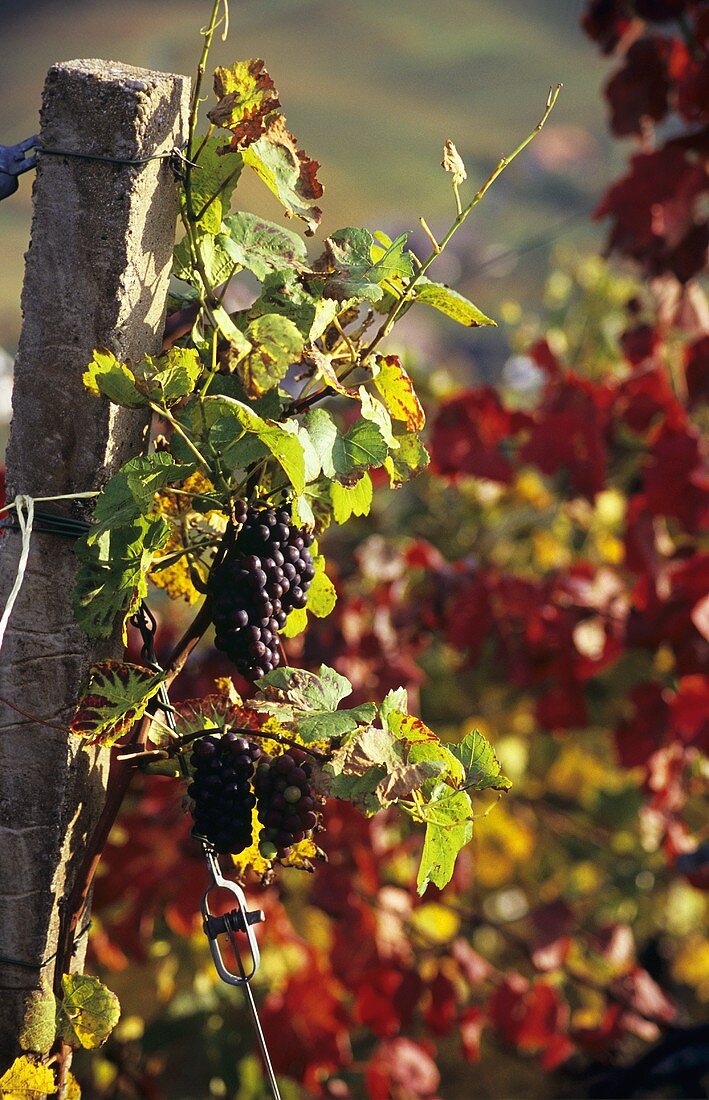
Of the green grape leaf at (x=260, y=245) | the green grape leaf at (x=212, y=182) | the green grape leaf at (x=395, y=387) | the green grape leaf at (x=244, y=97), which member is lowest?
the green grape leaf at (x=395, y=387)

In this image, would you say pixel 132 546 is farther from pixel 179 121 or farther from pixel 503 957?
pixel 503 957

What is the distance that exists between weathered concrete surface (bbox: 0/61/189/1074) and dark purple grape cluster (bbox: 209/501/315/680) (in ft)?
0.36

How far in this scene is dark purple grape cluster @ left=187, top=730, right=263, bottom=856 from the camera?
74 centimetres

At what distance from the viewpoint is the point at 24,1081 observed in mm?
785

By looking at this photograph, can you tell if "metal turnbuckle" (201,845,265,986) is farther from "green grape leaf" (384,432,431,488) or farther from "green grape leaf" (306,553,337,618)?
"green grape leaf" (384,432,431,488)

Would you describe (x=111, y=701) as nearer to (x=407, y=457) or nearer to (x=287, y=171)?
(x=407, y=457)

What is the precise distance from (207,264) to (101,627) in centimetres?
28

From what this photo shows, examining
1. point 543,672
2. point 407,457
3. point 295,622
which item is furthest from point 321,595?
point 543,672

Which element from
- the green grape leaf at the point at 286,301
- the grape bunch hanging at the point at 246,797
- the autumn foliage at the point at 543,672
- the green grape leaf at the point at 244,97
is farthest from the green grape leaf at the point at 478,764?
the autumn foliage at the point at 543,672

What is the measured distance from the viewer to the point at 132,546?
0.73m

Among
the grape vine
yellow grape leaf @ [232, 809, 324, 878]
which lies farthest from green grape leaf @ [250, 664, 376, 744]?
yellow grape leaf @ [232, 809, 324, 878]

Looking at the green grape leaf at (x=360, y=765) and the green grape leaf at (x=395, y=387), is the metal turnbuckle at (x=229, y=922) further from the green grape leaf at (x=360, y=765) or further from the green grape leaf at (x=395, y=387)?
the green grape leaf at (x=395, y=387)

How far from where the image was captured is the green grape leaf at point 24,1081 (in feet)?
2.57

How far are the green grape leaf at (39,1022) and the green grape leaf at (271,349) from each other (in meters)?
0.49
